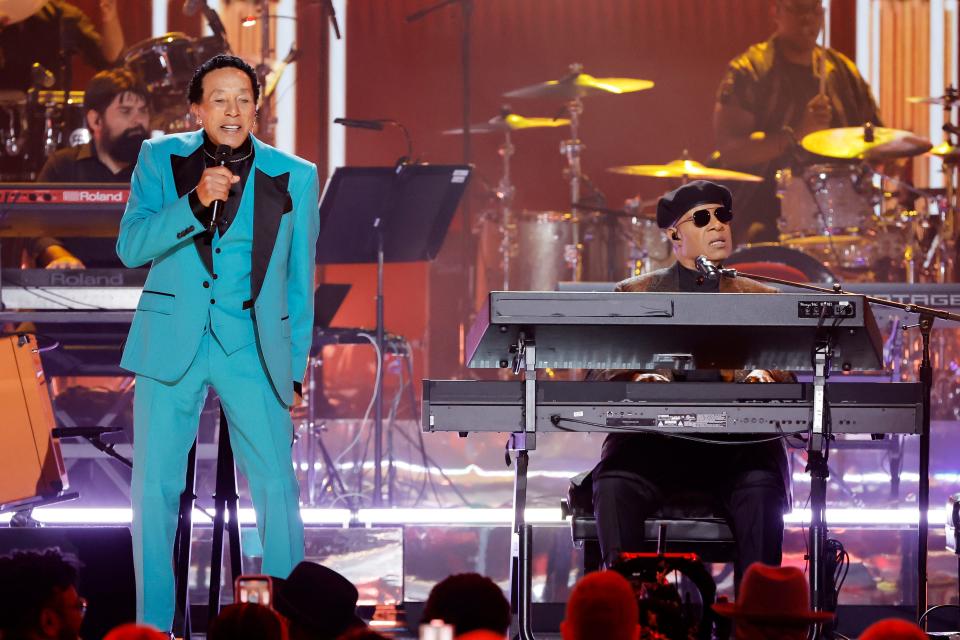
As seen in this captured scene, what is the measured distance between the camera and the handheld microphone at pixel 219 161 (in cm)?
319

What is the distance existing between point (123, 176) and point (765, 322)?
16.9 ft

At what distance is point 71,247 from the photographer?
23.2 feet

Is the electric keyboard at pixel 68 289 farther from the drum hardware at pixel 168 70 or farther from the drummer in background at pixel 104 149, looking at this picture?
the drum hardware at pixel 168 70

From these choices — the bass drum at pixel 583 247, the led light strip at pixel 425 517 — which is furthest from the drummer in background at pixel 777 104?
the led light strip at pixel 425 517

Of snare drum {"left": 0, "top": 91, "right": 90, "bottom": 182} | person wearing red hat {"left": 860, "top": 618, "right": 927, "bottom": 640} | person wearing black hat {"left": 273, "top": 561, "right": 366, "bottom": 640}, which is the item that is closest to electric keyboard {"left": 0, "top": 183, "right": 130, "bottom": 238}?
snare drum {"left": 0, "top": 91, "right": 90, "bottom": 182}

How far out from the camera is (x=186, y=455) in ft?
11.5

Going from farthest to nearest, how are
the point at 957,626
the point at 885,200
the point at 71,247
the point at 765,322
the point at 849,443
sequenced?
1. the point at 885,200
2. the point at 71,247
3. the point at 849,443
4. the point at 957,626
5. the point at 765,322

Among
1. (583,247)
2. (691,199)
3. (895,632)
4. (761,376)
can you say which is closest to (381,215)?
(691,199)

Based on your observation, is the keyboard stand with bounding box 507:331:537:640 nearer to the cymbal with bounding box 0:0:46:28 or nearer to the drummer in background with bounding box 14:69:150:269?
the drummer in background with bounding box 14:69:150:269

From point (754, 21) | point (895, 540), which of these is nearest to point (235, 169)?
point (895, 540)

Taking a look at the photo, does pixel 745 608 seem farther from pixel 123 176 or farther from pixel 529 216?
pixel 529 216

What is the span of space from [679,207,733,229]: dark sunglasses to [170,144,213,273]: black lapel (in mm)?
1890

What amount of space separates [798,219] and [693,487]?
591 cm

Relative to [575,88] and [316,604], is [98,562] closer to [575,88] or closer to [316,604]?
[316,604]
